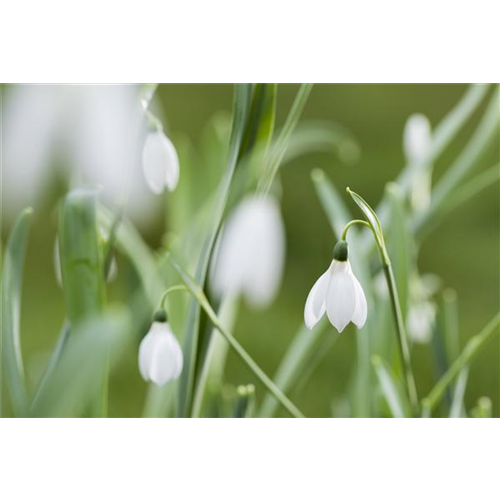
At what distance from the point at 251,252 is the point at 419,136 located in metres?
0.25

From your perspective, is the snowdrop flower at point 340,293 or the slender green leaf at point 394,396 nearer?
the snowdrop flower at point 340,293

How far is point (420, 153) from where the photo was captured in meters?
1.00

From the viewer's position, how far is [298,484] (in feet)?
2.76

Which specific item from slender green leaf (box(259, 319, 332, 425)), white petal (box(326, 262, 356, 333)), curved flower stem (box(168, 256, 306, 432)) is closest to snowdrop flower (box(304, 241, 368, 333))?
white petal (box(326, 262, 356, 333))

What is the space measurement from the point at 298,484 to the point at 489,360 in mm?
354

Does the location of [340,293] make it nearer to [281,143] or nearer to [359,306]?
[359,306]

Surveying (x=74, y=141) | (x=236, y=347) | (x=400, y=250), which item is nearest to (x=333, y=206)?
(x=400, y=250)

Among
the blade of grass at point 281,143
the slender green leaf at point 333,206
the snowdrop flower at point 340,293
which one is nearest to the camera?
the snowdrop flower at point 340,293

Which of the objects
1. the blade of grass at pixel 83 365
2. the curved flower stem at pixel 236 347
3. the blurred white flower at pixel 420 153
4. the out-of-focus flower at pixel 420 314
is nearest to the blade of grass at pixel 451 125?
the blurred white flower at pixel 420 153

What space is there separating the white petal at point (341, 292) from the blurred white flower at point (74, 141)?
28 cm

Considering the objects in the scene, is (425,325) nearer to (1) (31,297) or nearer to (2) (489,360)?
(2) (489,360)

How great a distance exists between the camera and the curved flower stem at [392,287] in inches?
29.3

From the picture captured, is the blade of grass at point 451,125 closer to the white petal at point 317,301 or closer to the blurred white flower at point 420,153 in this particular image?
the blurred white flower at point 420,153

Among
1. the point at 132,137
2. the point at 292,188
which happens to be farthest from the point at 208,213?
the point at 292,188
